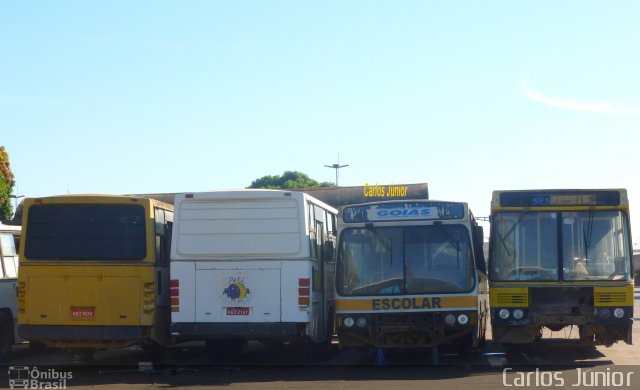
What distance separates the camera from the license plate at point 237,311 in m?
15.1

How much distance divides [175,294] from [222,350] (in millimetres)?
1768

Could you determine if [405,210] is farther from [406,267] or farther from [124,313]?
[124,313]

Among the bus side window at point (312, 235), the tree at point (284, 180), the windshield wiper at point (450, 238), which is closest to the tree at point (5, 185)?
the bus side window at point (312, 235)

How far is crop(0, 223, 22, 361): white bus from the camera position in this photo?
1684 centimetres

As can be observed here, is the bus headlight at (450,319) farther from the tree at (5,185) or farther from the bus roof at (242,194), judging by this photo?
the tree at (5,185)

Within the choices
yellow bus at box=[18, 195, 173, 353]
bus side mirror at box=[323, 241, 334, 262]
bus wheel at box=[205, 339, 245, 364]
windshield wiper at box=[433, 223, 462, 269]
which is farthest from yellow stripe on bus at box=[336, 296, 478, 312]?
yellow bus at box=[18, 195, 173, 353]

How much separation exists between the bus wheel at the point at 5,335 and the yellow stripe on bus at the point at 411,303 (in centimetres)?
658

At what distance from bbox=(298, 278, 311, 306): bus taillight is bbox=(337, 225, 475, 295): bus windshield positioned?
2.72ft

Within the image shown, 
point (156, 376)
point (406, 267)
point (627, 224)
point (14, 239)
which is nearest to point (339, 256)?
point (406, 267)

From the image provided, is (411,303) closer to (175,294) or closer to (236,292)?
(236,292)

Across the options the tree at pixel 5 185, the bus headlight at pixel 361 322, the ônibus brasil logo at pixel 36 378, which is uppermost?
the tree at pixel 5 185

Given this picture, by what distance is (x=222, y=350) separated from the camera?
16453mm

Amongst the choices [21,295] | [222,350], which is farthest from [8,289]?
[222,350]

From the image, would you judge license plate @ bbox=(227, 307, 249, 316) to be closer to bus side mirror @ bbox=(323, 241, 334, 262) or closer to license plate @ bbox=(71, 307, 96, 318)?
license plate @ bbox=(71, 307, 96, 318)
